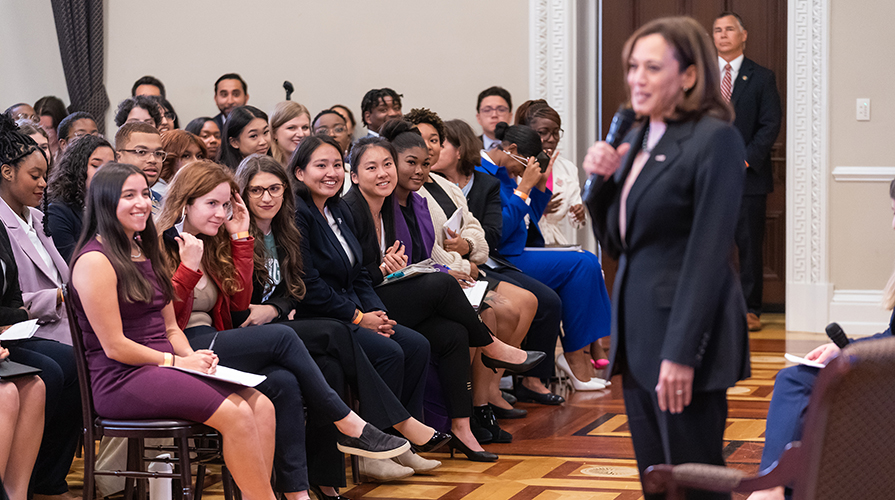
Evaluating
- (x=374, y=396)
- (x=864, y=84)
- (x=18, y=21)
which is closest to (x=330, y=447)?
(x=374, y=396)

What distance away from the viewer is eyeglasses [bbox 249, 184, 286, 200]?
3.19 metres

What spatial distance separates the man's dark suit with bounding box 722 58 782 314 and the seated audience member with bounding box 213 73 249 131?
3.10 m

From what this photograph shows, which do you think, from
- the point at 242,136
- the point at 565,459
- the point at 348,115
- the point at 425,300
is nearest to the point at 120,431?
the point at 425,300

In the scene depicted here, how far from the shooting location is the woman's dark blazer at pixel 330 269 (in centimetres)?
330

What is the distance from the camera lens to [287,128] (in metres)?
4.30

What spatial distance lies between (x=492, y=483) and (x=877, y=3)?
426 cm

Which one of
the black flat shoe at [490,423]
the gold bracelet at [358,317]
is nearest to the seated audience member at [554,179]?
the black flat shoe at [490,423]

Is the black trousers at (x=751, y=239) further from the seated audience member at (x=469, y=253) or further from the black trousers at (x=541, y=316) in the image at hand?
the seated audience member at (x=469, y=253)

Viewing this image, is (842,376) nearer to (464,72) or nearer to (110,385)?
(110,385)

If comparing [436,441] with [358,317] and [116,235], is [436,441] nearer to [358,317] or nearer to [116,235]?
[358,317]

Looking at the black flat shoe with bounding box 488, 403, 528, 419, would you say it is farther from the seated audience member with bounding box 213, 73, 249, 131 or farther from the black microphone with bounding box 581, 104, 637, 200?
the seated audience member with bounding box 213, 73, 249, 131

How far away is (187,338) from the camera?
2.82 metres

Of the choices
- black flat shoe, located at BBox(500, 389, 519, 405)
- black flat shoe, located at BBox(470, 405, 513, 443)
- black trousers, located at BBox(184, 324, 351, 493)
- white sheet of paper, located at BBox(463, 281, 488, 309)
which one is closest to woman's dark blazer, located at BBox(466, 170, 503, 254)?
white sheet of paper, located at BBox(463, 281, 488, 309)

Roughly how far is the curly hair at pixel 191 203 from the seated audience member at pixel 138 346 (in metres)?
0.27
